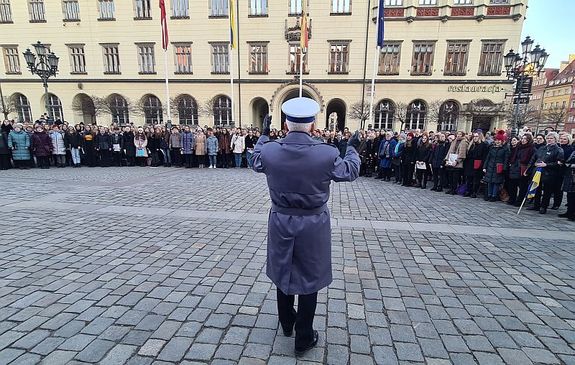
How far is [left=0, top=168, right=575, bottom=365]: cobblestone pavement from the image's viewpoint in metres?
2.60

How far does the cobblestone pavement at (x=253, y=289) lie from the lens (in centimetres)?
260

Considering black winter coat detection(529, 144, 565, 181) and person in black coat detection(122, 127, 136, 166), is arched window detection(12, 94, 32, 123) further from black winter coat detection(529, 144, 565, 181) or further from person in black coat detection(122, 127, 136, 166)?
black winter coat detection(529, 144, 565, 181)

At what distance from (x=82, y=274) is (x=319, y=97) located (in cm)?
2583

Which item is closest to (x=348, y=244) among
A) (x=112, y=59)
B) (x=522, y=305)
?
(x=522, y=305)

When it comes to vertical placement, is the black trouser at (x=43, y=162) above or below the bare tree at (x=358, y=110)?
below

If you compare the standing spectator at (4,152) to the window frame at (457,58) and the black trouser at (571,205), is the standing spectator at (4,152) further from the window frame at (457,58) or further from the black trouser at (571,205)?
the window frame at (457,58)

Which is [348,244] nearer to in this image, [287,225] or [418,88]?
[287,225]

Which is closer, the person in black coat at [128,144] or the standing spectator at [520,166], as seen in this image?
the standing spectator at [520,166]

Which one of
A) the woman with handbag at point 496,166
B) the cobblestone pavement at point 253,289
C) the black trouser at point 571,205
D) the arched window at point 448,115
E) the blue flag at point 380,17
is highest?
the blue flag at point 380,17

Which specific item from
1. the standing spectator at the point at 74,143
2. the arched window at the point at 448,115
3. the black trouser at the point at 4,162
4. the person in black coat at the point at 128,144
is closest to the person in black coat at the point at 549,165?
the person in black coat at the point at 128,144

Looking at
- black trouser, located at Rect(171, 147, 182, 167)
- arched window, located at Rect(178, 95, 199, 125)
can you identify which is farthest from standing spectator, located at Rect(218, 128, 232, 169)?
arched window, located at Rect(178, 95, 199, 125)

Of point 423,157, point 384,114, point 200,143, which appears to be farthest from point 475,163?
point 384,114

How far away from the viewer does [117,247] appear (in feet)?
15.3

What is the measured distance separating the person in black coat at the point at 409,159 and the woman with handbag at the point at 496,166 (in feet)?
7.76
